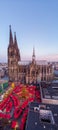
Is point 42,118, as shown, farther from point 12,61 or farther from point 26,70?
point 12,61

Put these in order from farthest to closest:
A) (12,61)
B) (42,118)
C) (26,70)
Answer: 1. (12,61)
2. (26,70)
3. (42,118)

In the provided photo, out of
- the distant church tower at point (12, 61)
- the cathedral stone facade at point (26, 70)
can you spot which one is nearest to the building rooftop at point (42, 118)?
the cathedral stone facade at point (26, 70)

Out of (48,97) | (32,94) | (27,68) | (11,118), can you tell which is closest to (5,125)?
(11,118)

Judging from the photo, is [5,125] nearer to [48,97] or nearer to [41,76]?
[48,97]

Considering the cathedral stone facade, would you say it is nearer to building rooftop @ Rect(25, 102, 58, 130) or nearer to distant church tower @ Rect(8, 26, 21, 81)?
distant church tower @ Rect(8, 26, 21, 81)

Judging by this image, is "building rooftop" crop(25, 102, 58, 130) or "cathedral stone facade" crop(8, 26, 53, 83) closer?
"building rooftop" crop(25, 102, 58, 130)

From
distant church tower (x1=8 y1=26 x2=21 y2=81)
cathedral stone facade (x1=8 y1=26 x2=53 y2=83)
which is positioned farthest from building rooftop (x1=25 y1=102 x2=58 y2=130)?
distant church tower (x1=8 y1=26 x2=21 y2=81)

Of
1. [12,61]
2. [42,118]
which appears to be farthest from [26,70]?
[42,118]
